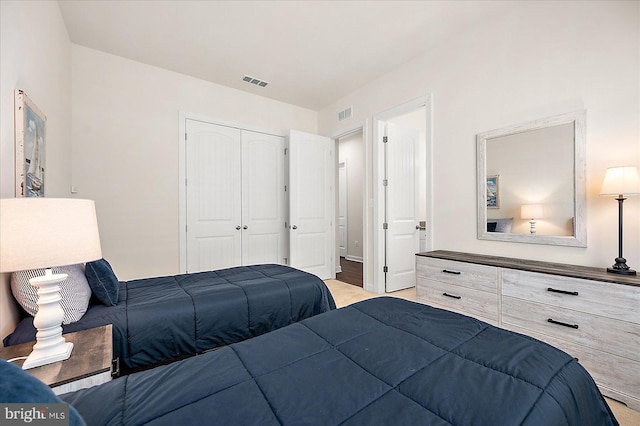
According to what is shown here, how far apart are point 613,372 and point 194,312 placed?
2630 millimetres

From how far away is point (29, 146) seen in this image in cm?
168

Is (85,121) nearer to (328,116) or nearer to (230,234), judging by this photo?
(230,234)

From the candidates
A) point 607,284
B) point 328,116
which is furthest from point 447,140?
point 328,116

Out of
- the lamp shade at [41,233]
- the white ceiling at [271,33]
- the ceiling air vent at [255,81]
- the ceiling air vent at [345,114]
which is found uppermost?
the white ceiling at [271,33]

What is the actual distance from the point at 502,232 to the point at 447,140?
110 cm

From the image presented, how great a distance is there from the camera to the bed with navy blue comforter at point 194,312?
1578 millimetres

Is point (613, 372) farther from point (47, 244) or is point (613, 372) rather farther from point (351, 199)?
point (351, 199)

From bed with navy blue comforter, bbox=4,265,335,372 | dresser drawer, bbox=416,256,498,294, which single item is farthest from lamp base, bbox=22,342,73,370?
dresser drawer, bbox=416,256,498,294

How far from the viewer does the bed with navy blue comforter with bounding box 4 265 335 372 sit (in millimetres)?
1578

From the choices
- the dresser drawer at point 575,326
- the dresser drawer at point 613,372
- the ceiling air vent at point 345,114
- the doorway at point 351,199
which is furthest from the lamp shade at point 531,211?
the doorway at point 351,199

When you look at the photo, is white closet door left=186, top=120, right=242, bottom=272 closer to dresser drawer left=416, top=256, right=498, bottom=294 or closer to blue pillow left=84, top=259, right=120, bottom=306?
blue pillow left=84, top=259, right=120, bottom=306

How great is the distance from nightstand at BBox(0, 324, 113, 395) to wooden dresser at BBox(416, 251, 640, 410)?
2513mm

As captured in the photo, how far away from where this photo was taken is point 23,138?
156cm

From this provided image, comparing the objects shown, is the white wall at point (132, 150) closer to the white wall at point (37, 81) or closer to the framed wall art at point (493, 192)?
the white wall at point (37, 81)
